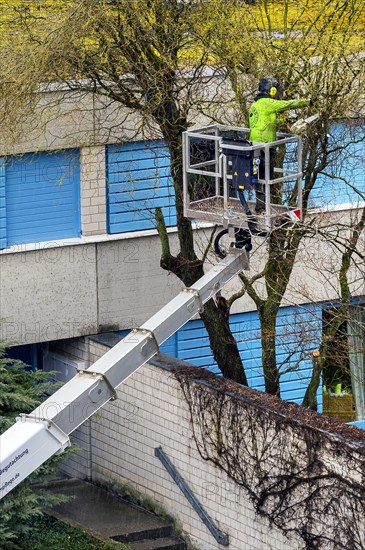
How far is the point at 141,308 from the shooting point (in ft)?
74.2

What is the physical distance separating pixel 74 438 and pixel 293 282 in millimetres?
4600

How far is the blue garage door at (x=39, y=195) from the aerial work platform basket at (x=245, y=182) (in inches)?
112

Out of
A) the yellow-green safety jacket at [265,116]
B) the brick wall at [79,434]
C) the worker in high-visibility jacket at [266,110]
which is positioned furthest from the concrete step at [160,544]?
the yellow-green safety jacket at [265,116]

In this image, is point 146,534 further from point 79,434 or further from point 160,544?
point 79,434

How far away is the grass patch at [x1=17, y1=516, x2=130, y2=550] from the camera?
765 inches

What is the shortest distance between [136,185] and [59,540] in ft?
19.5

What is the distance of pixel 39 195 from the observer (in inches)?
846

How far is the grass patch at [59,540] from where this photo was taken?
19438 mm

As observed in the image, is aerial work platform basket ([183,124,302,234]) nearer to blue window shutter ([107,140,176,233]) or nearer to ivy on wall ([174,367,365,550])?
blue window shutter ([107,140,176,233])

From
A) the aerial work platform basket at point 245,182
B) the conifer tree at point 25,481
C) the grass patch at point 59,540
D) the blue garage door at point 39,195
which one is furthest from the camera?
the blue garage door at point 39,195

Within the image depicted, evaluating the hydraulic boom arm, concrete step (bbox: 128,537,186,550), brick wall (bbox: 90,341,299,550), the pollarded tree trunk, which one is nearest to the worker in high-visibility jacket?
the hydraulic boom arm

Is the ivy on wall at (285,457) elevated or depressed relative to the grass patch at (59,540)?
elevated

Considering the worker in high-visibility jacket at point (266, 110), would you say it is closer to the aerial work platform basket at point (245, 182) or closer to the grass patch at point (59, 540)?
the aerial work platform basket at point (245, 182)

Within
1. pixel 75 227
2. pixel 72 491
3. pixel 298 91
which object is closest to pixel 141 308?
pixel 75 227
